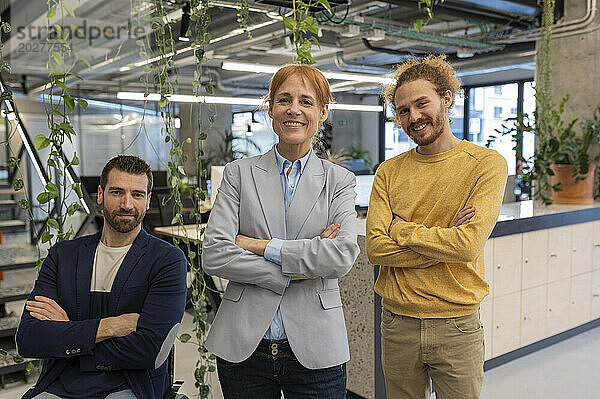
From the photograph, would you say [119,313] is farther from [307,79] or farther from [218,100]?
[218,100]

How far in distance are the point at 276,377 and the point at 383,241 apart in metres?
0.62

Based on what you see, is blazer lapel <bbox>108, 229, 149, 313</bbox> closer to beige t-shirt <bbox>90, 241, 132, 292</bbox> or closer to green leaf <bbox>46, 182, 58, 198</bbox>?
beige t-shirt <bbox>90, 241, 132, 292</bbox>

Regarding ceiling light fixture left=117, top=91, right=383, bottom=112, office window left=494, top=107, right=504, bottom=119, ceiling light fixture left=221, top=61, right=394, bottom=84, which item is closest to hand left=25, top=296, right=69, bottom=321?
ceiling light fixture left=117, top=91, right=383, bottom=112

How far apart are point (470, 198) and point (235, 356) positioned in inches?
37.0

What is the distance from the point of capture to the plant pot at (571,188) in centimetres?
477

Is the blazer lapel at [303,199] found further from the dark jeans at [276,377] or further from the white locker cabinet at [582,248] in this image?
the white locker cabinet at [582,248]

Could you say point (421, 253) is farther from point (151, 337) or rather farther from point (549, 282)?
point (549, 282)

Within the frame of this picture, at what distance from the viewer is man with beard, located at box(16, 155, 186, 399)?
74.1 inches

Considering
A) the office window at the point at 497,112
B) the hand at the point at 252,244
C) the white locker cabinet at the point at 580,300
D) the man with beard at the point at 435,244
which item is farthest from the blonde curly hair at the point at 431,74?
the office window at the point at 497,112

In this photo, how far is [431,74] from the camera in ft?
6.28

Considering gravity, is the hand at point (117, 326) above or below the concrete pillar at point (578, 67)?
below

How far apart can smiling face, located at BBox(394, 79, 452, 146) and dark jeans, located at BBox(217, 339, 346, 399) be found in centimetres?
82

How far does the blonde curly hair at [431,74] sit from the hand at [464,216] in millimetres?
399

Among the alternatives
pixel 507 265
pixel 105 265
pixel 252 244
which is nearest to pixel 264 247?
pixel 252 244
